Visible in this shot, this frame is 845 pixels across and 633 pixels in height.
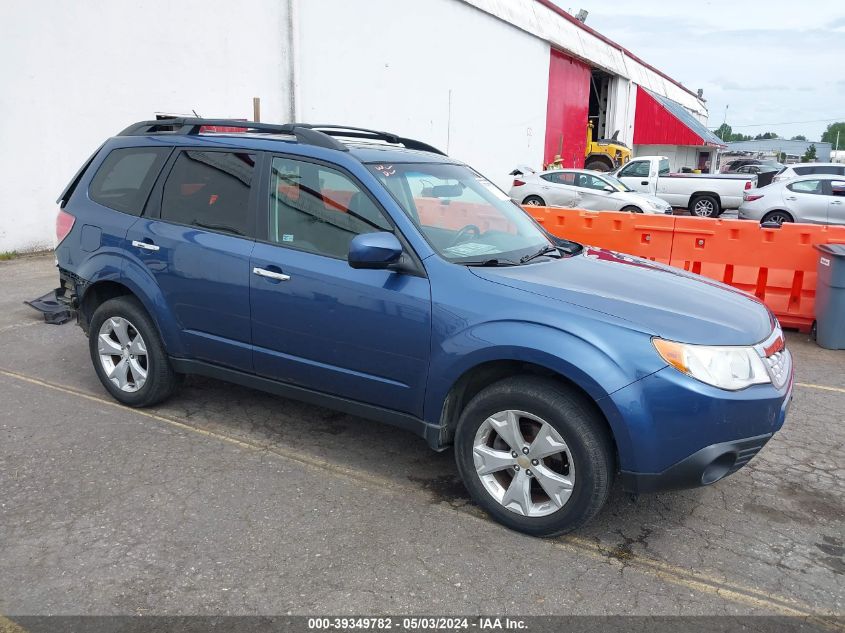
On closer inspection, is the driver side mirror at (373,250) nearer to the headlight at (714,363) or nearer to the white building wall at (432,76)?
the headlight at (714,363)

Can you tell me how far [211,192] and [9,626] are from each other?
2.53 m

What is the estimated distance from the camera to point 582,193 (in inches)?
688

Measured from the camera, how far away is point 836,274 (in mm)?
6691

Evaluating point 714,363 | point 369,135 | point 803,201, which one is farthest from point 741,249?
point 803,201

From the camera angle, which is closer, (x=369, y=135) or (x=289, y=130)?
(x=289, y=130)

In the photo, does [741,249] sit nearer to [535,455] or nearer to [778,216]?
[535,455]

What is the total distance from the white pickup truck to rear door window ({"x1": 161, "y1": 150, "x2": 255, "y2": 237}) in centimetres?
1718

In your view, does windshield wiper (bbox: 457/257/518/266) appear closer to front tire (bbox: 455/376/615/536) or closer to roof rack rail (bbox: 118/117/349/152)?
front tire (bbox: 455/376/615/536)

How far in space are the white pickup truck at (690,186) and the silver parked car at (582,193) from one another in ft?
6.45

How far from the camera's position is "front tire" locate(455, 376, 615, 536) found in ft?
10.2

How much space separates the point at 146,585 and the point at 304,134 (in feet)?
8.24

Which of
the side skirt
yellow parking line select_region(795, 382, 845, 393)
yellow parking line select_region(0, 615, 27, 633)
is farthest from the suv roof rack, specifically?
yellow parking line select_region(795, 382, 845, 393)

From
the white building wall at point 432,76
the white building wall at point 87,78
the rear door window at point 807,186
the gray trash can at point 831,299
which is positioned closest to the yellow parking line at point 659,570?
the gray trash can at point 831,299

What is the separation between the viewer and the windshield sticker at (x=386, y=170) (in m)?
3.84
